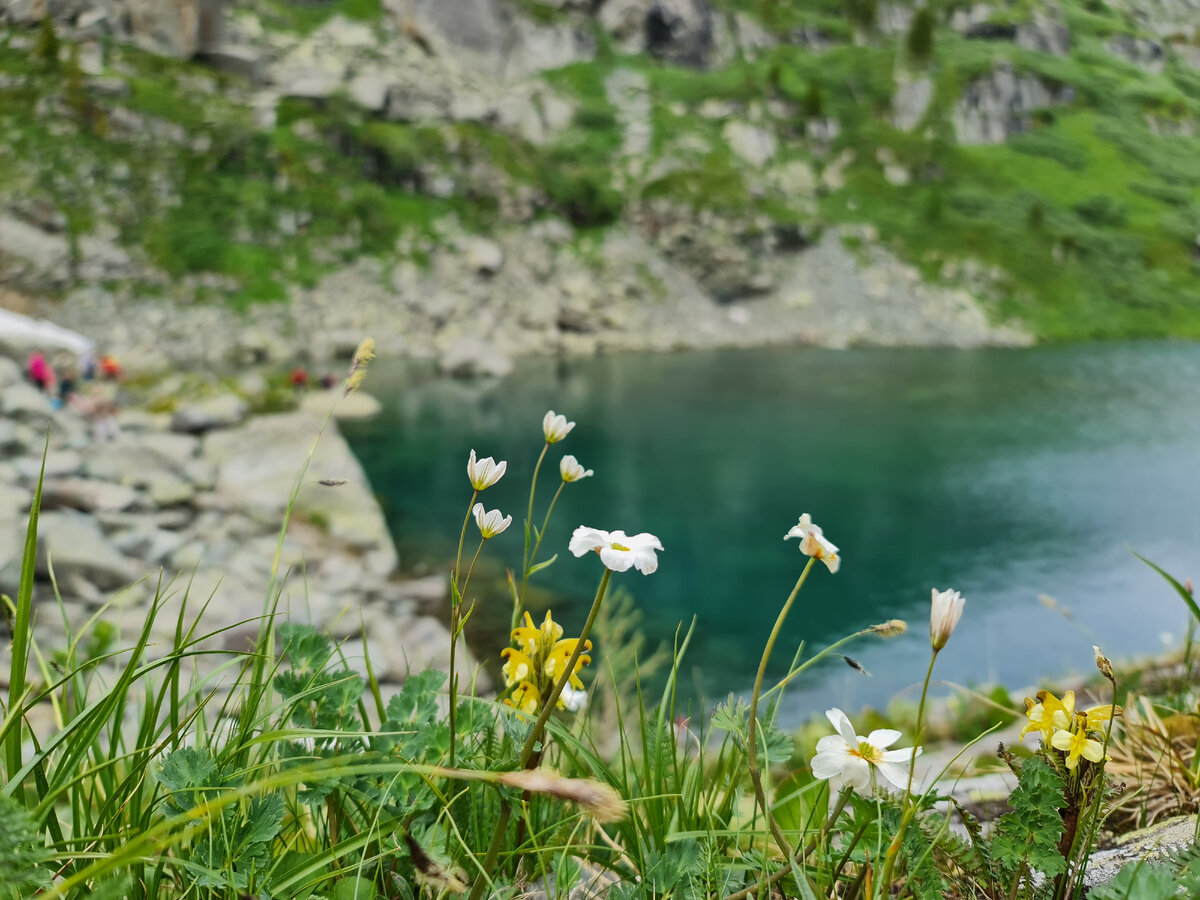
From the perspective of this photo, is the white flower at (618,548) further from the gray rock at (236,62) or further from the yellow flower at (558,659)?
the gray rock at (236,62)

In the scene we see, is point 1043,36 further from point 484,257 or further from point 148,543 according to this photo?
point 148,543

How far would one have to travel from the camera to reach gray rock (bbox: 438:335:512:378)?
102ft

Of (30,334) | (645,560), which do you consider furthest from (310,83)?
(645,560)

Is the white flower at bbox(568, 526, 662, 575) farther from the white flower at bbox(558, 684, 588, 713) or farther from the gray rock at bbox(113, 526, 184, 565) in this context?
the gray rock at bbox(113, 526, 184, 565)

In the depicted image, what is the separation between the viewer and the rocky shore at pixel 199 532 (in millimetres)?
6727

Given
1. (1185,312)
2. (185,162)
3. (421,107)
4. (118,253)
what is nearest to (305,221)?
(185,162)

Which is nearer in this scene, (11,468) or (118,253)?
(11,468)

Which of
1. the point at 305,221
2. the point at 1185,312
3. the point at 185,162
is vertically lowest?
the point at 1185,312

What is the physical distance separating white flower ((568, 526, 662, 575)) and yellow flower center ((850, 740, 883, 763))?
0.43 m

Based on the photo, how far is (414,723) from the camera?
4.19ft

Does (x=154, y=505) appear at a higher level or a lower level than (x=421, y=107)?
lower

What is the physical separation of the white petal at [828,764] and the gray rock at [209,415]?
16.3m

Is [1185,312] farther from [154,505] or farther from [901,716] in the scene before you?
[154,505]

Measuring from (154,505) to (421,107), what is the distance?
161 ft
